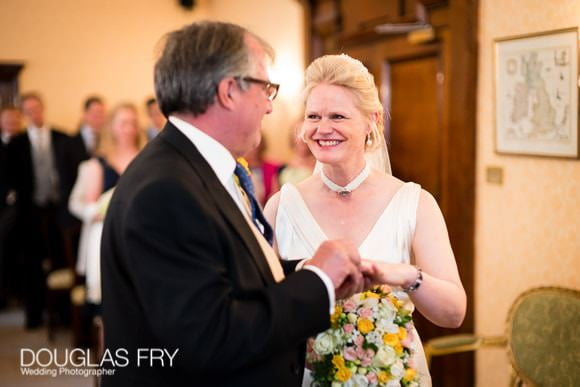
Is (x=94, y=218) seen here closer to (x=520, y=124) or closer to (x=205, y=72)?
(x=520, y=124)

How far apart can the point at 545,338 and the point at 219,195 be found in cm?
184

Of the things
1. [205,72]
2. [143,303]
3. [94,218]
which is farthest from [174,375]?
[94,218]

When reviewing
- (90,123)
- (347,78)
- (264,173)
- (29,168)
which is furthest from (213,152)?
(90,123)

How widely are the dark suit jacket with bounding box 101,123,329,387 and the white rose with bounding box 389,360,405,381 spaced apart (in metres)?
0.32

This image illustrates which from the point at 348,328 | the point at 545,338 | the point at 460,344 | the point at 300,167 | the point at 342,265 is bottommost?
the point at 460,344

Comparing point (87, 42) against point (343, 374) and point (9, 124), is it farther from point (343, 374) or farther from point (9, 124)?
point (343, 374)

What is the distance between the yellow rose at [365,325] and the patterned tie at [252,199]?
0.33 m

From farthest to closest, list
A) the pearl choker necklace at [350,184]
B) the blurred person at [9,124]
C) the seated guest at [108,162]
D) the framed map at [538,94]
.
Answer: the blurred person at [9,124], the seated guest at [108,162], the framed map at [538,94], the pearl choker necklace at [350,184]

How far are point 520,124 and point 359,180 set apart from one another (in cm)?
123

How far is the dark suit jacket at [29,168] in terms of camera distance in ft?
20.3

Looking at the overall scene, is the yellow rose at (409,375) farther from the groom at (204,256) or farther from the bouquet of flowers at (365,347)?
the groom at (204,256)

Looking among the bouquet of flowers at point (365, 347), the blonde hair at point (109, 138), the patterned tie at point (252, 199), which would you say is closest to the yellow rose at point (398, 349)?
the bouquet of flowers at point (365, 347)

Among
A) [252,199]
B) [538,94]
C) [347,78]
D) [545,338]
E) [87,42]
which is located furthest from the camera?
[87,42]

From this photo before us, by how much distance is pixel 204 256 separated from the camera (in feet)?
4.07
